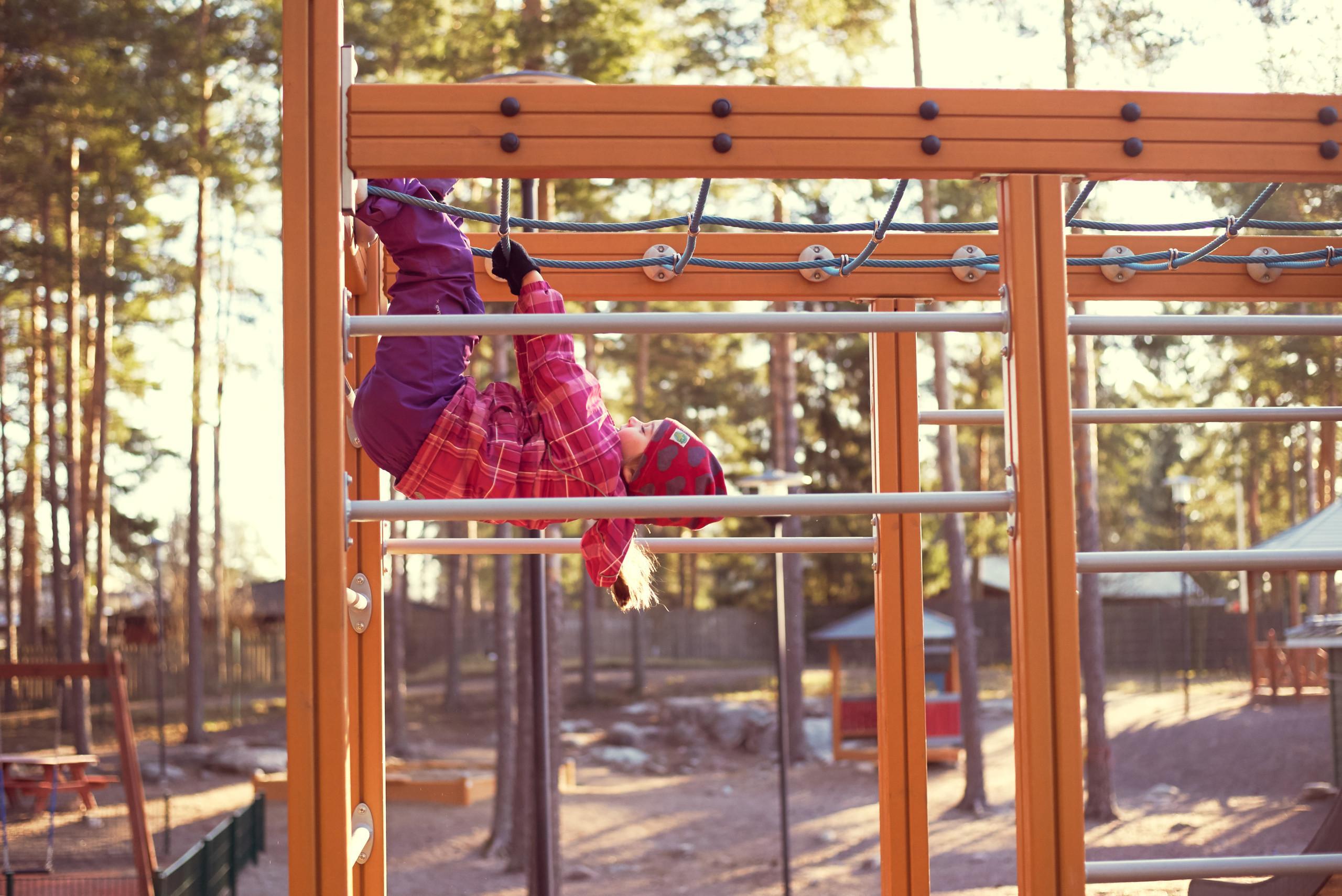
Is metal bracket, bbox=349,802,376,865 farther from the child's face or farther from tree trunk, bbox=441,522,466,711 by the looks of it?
tree trunk, bbox=441,522,466,711

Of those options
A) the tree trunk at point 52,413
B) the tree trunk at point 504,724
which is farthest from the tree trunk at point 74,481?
the tree trunk at point 504,724

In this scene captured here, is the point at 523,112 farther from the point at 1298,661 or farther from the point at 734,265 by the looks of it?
the point at 1298,661

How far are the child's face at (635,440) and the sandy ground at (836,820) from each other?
254 inches

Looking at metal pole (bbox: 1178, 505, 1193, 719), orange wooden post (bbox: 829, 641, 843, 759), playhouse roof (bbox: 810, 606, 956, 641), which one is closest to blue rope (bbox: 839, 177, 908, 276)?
playhouse roof (bbox: 810, 606, 956, 641)

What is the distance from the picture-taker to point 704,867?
1105cm

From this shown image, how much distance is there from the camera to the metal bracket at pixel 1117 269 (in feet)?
8.66

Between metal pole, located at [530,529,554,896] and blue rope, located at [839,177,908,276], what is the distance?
407cm

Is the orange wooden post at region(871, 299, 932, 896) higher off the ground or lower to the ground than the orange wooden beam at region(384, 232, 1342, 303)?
lower

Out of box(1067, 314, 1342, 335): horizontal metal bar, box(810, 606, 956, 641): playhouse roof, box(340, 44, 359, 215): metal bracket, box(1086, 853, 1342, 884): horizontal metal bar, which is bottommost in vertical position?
box(810, 606, 956, 641): playhouse roof

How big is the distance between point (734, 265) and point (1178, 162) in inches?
37.5

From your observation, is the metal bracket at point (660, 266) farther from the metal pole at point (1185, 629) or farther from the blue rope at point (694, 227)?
the metal pole at point (1185, 629)

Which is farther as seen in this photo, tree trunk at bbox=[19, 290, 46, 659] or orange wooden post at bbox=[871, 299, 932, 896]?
tree trunk at bbox=[19, 290, 46, 659]

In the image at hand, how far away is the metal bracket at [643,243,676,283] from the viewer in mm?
2562

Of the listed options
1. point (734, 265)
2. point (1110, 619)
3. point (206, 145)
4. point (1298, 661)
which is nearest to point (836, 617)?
point (1110, 619)
